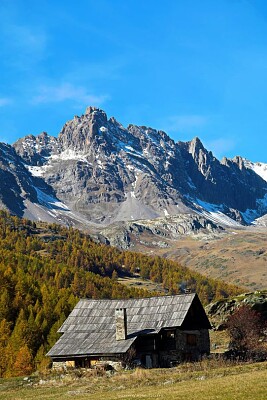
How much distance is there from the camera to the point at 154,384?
39688 millimetres

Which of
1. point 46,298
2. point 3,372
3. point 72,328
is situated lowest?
point 3,372

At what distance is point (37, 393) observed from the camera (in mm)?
42375

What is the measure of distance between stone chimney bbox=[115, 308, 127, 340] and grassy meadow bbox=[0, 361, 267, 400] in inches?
320

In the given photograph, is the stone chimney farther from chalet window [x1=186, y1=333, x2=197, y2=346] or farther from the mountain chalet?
chalet window [x1=186, y1=333, x2=197, y2=346]

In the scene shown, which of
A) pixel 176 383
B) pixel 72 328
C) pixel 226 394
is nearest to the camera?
pixel 226 394

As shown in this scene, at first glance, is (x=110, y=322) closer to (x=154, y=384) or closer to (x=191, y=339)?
(x=191, y=339)

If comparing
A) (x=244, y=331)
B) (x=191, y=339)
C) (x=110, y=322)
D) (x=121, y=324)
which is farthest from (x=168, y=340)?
(x=244, y=331)

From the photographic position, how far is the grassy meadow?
30531 millimetres

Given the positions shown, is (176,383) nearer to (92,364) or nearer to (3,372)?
(92,364)

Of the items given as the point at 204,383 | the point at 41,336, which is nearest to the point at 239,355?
the point at 204,383

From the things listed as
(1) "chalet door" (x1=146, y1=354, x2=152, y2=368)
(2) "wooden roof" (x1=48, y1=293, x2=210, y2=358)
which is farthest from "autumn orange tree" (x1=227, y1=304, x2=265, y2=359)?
(1) "chalet door" (x1=146, y1=354, x2=152, y2=368)

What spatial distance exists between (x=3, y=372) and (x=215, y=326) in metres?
38.1

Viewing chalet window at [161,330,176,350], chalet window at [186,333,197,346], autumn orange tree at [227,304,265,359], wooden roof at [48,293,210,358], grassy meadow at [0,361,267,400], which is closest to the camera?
grassy meadow at [0,361,267,400]

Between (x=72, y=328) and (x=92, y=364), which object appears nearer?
(x=92, y=364)
